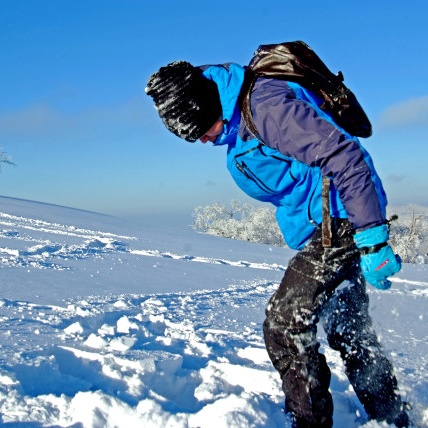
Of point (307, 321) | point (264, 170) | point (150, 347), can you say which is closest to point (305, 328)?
point (307, 321)

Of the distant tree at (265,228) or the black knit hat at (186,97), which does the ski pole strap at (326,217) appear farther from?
the distant tree at (265,228)

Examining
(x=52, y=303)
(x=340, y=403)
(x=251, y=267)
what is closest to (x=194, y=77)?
(x=340, y=403)

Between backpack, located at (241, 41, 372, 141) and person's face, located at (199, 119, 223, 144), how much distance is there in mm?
178

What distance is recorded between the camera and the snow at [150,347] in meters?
2.02

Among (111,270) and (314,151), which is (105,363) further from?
(111,270)

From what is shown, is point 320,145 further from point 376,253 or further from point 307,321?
point 307,321

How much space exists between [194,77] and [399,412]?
181 cm

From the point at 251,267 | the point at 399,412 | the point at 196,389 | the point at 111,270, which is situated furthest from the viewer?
the point at 251,267

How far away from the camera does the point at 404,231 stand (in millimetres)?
36781

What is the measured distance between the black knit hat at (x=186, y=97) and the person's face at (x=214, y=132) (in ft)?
0.06

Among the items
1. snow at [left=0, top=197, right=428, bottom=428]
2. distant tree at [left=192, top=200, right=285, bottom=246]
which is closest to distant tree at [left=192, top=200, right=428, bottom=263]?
distant tree at [left=192, top=200, right=285, bottom=246]

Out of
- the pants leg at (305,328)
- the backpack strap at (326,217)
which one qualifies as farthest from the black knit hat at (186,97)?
the pants leg at (305,328)

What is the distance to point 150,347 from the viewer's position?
2.93 metres

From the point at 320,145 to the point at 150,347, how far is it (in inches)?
68.8
